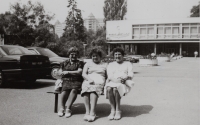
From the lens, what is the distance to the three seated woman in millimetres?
5105

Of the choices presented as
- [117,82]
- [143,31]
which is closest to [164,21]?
[143,31]

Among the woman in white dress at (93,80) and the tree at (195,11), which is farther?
the tree at (195,11)

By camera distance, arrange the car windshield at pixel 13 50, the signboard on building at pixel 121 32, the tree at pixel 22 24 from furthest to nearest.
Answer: the signboard on building at pixel 121 32 → the tree at pixel 22 24 → the car windshield at pixel 13 50

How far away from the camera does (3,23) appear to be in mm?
29562

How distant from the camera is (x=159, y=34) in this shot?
192ft

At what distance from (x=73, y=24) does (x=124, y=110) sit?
4468 centimetres

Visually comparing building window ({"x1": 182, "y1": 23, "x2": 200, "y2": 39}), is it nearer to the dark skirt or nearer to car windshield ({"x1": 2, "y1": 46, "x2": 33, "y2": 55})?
car windshield ({"x1": 2, "y1": 46, "x2": 33, "y2": 55})

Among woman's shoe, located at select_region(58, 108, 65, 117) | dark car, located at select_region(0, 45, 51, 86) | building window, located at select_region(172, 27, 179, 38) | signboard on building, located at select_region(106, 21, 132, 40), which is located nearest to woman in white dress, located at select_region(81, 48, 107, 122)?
woman's shoe, located at select_region(58, 108, 65, 117)

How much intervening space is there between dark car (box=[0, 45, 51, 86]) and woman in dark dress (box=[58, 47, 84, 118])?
11.6ft

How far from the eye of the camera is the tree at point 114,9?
5678cm

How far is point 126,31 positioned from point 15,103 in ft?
179

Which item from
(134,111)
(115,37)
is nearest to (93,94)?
(134,111)

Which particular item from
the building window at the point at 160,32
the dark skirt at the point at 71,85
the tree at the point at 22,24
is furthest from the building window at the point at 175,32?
the dark skirt at the point at 71,85

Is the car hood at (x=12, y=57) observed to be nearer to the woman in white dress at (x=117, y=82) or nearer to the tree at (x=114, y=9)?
the woman in white dress at (x=117, y=82)
